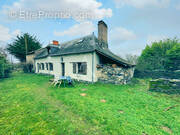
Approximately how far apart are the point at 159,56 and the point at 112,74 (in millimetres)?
14177

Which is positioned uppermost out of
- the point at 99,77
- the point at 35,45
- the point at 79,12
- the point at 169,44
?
the point at 79,12

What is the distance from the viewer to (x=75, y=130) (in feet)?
7.16

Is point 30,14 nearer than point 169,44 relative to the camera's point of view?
Yes

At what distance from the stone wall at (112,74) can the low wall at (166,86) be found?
227cm

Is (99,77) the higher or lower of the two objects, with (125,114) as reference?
higher

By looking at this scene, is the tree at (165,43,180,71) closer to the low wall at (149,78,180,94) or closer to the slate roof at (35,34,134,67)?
the slate roof at (35,34,134,67)

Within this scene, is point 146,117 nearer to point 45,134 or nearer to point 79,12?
point 45,134

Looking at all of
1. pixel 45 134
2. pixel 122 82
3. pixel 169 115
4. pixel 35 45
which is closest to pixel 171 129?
pixel 169 115

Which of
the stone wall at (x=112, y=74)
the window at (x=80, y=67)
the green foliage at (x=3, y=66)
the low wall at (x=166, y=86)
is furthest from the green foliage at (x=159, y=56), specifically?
the green foliage at (x=3, y=66)

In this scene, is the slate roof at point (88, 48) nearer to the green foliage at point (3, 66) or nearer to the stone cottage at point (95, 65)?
the stone cottage at point (95, 65)

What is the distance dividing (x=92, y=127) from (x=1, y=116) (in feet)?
11.6

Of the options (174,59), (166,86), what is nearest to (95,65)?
(166,86)

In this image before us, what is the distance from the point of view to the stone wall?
7379mm

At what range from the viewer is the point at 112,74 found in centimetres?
754
